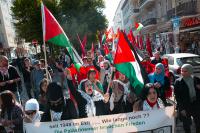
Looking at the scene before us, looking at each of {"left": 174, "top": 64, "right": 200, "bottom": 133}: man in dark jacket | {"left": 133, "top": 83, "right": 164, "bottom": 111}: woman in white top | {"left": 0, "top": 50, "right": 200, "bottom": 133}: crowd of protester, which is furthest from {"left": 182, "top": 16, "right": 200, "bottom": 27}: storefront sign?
{"left": 133, "top": 83, "right": 164, "bottom": 111}: woman in white top

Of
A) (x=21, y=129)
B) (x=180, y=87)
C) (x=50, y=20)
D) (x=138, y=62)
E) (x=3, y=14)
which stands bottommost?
(x=21, y=129)

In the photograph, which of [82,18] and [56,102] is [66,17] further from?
[56,102]

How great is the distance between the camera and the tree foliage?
1382 inches

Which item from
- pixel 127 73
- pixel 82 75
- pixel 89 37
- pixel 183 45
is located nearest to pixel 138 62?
pixel 127 73

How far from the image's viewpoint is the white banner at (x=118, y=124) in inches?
197

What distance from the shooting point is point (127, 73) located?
6.12 meters

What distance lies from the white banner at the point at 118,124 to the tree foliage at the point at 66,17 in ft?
99.2

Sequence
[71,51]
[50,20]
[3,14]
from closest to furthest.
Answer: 1. [50,20]
2. [71,51]
3. [3,14]

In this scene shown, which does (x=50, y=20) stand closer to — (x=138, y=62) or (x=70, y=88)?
(x=70, y=88)

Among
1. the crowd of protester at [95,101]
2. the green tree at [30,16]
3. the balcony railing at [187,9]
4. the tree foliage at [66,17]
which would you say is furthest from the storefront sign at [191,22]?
the crowd of protester at [95,101]

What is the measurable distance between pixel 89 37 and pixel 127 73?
31.6 metres

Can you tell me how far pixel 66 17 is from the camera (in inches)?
1417

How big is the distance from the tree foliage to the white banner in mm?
30240

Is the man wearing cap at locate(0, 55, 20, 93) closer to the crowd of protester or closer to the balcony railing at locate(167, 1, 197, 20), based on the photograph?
the crowd of protester
